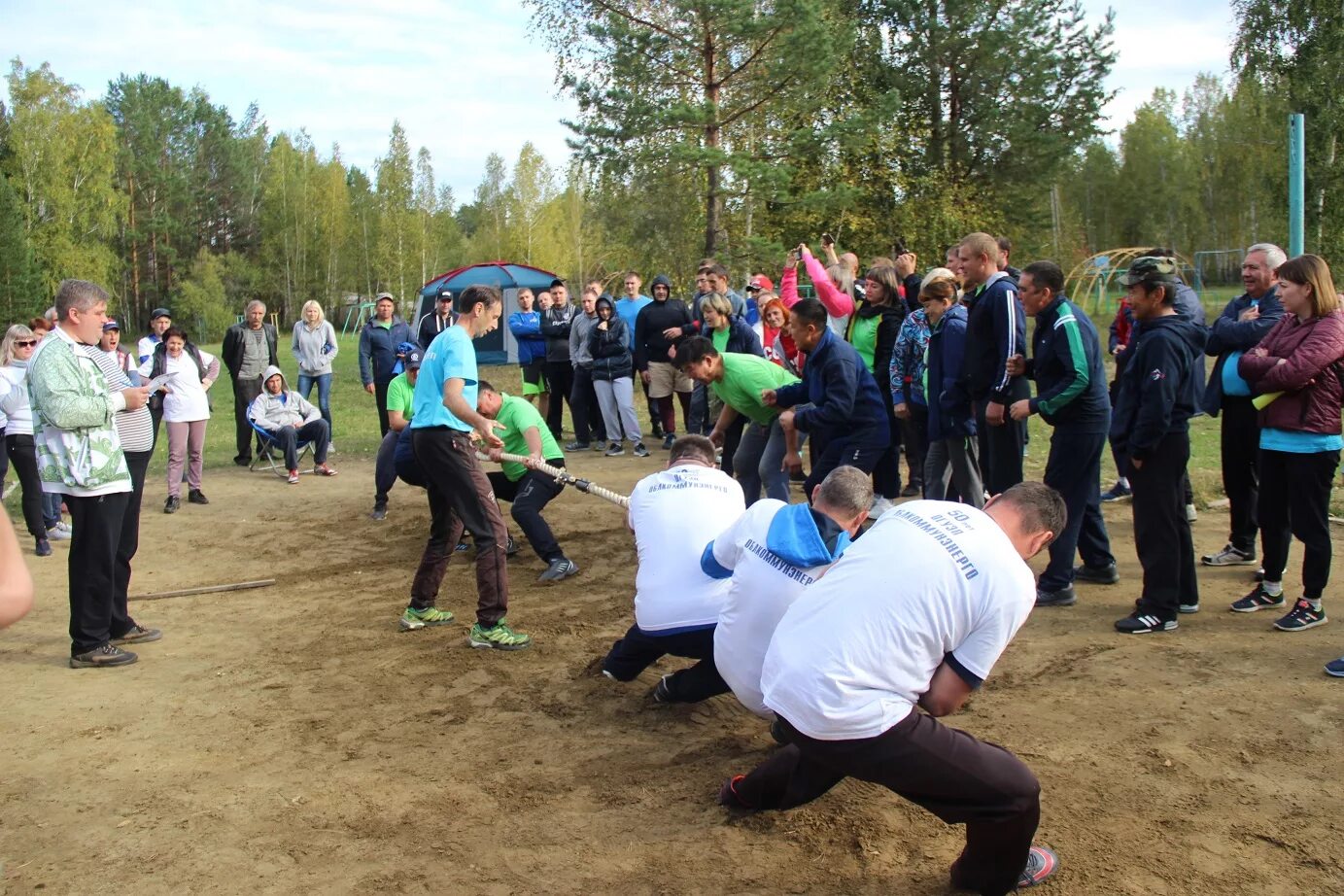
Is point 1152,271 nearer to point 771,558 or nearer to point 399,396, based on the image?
point 771,558

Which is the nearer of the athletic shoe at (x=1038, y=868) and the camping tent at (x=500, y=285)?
Answer: the athletic shoe at (x=1038, y=868)

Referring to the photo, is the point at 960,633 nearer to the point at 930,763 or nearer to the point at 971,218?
the point at 930,763

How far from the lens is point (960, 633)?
317cm

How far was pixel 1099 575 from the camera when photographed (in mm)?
6711

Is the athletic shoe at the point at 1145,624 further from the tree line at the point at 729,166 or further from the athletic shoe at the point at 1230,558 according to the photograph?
the tree line at the point at 729,166

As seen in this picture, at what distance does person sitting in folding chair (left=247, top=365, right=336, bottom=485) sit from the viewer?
1169 centimetres

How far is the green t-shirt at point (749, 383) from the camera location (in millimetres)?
7543

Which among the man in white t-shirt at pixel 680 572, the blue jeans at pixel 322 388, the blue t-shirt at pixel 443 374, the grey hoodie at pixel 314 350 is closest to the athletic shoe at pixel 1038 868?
the man in white t-shirt at pixel 680 572

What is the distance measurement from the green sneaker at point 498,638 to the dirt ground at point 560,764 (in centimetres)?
11

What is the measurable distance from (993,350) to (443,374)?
3320 mm

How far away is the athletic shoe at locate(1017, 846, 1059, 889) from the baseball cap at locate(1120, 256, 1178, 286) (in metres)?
3.32

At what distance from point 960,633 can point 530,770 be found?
213 centimetres

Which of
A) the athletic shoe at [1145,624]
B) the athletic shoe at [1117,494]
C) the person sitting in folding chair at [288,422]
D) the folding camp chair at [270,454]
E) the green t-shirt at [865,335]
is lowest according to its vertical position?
the athletic shoe at [1145,624]

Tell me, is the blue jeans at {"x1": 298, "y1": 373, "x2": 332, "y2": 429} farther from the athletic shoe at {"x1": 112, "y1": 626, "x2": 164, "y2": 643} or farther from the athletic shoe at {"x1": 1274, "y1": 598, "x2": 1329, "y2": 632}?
the athletic shoe at {"x1": 1274, "y1": 598, "x2": 1329, "y2": 632}
